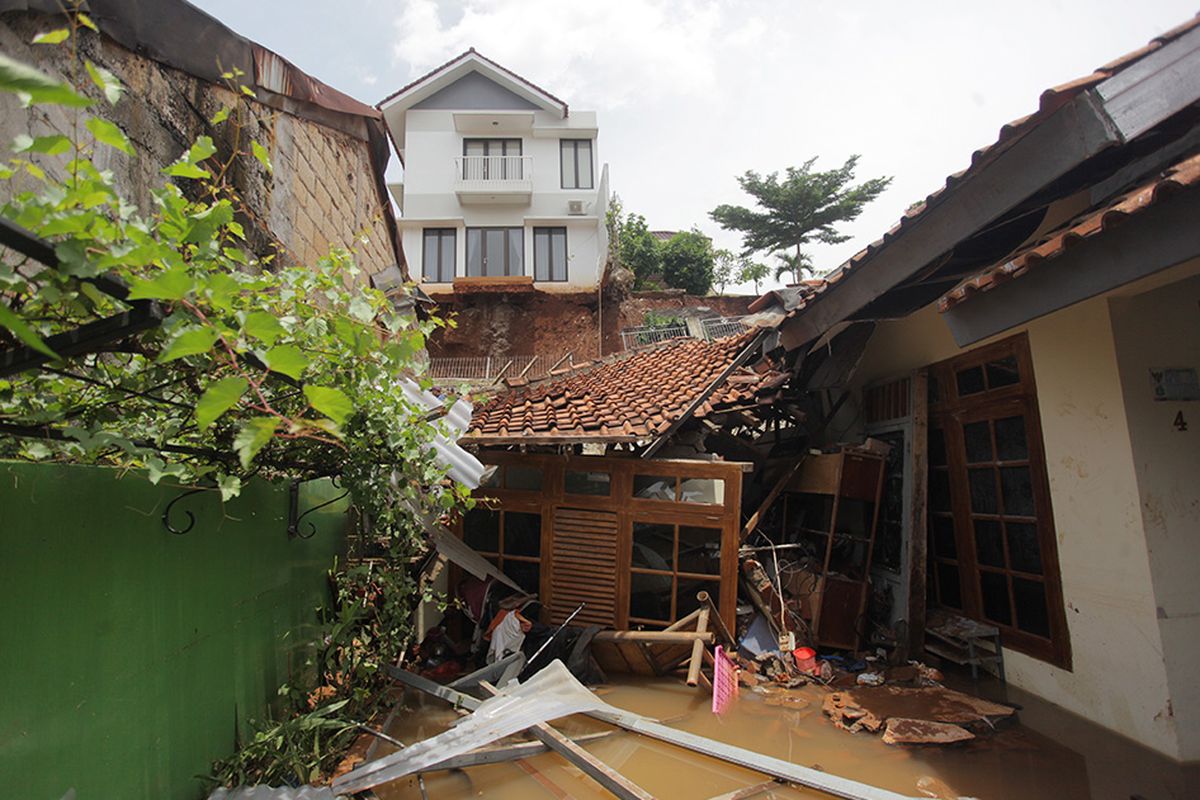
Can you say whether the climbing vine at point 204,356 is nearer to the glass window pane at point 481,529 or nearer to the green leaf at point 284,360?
the green leaf at point 284,360

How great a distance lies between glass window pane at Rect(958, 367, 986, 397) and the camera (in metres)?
5.83

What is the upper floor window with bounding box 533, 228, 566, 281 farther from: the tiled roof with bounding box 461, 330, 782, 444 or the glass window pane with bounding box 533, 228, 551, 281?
the tiled roof with bounding box 461, 330, 782, 444

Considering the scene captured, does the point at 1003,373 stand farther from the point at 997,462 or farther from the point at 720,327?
the point at 720,327

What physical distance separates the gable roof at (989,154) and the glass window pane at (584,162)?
1782cm

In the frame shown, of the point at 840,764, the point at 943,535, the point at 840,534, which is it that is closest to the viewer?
the point at 840,764

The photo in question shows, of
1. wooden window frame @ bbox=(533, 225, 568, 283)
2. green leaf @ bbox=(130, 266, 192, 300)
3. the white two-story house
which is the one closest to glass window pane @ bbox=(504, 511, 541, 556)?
green leaf @ bbox=(130, 266, 192, 300)

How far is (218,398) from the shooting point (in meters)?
1.35

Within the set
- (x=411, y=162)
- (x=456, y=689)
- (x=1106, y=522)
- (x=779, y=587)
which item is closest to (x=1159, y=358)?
(x=1106, y=522)

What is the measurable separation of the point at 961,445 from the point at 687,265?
63.5ft

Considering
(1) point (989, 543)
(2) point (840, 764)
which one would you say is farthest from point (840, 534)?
(2) point (840, 764)

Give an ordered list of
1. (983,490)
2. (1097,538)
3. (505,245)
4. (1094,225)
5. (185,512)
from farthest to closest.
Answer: (505,245) → (983,490) → (1097,538) → (1094,225) → (185,512)

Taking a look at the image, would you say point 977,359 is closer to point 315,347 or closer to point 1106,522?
point 1106,522

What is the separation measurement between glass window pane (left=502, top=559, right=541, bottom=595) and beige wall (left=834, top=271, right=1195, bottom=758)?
436 centimetres

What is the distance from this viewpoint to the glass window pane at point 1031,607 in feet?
16.5
